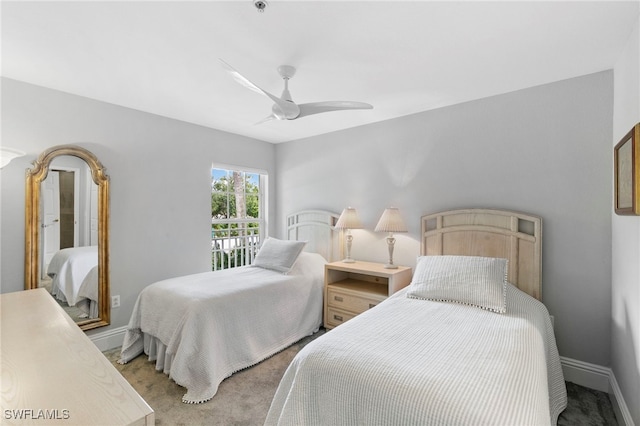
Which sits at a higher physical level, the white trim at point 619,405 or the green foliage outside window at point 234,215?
the green foliage outside window at point 234,215

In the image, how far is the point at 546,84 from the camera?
2.51m

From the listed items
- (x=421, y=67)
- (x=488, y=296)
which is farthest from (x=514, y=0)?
(x=488, y=296)

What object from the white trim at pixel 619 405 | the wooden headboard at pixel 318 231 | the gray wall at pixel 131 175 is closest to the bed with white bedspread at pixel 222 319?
the wooden headboard at pixel 318 231

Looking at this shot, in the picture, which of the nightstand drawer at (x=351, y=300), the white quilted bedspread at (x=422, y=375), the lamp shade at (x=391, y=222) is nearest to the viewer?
the white quilted bedspread at (x=422, y=375)

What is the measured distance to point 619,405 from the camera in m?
1.96

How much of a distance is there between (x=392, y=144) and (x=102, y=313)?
3410 millimetres

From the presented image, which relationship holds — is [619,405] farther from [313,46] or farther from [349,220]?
[313,46]

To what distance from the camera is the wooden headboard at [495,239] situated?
2.49 meters

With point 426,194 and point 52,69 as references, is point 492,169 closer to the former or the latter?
point 426,194

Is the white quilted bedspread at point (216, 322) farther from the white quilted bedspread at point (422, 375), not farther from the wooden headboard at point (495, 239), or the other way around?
the wooden headboard at point (495, 239)

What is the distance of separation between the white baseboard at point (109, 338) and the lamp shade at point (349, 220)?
2.46 m

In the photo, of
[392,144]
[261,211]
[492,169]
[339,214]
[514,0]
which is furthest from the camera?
[261,211]

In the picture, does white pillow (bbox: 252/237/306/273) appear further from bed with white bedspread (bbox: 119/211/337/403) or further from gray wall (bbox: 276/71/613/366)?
gray wall (bbox: 276/71/613/366)

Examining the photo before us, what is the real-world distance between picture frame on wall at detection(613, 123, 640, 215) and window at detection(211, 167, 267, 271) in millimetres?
3799
